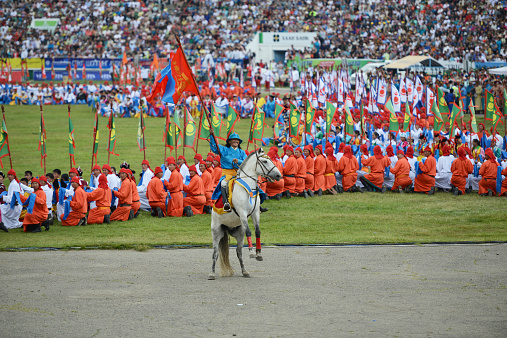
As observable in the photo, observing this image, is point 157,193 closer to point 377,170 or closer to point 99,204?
point 99,204

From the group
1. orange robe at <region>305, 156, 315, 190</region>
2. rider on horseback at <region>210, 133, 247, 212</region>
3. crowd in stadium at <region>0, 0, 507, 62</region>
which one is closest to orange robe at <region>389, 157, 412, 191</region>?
orange robe at <region>305, 156, 315, 190</region>

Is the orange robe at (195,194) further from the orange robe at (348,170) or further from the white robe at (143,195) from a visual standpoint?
the orange robe at (348,170)

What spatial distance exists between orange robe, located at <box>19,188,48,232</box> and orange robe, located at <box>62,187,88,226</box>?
700 millimetres

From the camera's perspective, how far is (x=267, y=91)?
4984 cm

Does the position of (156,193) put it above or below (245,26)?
below

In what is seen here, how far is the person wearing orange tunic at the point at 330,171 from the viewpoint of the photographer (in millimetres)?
19484

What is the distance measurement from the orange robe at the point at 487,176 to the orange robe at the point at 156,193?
9.45 metres

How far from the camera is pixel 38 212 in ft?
49.5

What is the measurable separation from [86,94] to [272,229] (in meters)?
32.7

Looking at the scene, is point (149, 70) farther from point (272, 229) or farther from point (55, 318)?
point (55, 318)

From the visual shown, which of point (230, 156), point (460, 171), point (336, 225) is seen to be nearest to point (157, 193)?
point (336, 225)

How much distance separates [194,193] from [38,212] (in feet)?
13.3

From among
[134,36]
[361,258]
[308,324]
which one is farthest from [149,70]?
[308,324]

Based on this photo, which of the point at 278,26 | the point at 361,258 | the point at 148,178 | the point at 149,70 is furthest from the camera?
the point at 278,26
